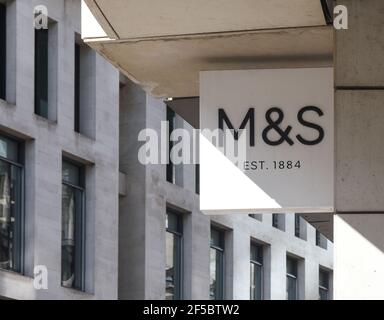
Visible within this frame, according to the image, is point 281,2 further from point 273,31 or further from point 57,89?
point 57,89

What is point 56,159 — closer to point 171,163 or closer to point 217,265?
point 171,163

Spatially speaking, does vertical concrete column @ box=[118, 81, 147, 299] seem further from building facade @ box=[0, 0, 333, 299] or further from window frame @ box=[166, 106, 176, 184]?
window frame @ box=[166, 106, 176, 184]

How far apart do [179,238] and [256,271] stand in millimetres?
7020

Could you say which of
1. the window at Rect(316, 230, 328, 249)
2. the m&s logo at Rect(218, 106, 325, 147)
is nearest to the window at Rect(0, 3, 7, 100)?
the window at Rect(316, 230, 328, 249)

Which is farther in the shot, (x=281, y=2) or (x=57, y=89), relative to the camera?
(x=57, y=89)

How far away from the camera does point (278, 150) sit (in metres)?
12.3

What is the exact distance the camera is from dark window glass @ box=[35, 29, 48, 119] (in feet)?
124

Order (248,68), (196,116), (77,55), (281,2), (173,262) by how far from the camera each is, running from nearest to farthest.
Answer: (281,2) → (248,68) → (196,116) → (77,55) → (173,262)

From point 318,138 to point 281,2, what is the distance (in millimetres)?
1618

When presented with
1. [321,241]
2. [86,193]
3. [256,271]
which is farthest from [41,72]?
[321,241]

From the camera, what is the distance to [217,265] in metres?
49.1

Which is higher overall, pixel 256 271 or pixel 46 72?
pixel 46 72

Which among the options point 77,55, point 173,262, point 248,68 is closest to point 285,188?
point 248,68
